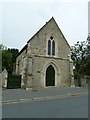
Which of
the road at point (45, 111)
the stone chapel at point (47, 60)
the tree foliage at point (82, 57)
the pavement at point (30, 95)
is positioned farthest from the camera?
the tree foliage at point (82, 57)

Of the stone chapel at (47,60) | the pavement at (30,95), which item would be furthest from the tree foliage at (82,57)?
the pavement at (30,95)

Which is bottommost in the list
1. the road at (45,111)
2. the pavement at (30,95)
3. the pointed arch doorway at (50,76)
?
the road at (45,111)

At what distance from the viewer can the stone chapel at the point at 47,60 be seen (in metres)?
32.4

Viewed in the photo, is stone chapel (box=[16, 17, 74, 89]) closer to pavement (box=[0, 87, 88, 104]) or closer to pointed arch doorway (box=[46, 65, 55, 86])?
pointed arch doorway (box=[46, 65, 55, 86])

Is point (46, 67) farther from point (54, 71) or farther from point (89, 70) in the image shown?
point (89, 70)

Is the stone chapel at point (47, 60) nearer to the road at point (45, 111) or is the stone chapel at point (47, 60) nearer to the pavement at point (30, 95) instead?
the pavement at point (30, 95)

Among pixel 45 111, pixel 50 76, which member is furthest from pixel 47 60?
pixel 45 111

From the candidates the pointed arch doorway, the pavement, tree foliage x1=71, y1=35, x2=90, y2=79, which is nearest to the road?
the pavement

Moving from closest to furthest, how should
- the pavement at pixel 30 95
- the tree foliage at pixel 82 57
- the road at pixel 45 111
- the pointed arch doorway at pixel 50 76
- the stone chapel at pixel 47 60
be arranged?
the road at pixel 45 111 < the pavement at pixel 30 95 < the stone chapel at pixel 47 60 < the pointed arch doorway at pixel 50 76 < the tree foliage at pixel 82 57

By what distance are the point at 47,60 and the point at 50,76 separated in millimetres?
2480

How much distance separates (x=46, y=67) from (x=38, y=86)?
3274 millimetres

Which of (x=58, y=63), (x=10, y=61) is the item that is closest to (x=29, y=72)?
(x=58, y=63)

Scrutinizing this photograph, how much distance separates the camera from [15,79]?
1260 inches

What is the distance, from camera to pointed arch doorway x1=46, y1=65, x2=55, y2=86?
3443cm
